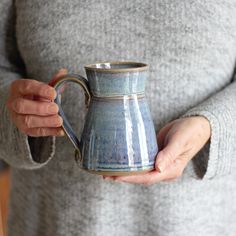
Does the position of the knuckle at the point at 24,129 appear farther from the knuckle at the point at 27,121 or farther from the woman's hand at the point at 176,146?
the woman's hand at the point at 176,146

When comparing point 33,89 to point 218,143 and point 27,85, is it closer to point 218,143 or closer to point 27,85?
point 27,85

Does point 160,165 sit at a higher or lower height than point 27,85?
lower

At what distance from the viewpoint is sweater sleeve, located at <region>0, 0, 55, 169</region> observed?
81 cm

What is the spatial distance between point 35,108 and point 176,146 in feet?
0.66

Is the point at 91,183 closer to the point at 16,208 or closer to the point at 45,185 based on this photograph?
the point at 45,185

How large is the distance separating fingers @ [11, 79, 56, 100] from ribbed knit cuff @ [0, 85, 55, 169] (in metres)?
0.09

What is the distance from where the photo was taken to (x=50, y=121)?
2.21ft

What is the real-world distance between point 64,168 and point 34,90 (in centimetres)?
23

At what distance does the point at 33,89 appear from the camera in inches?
26.7

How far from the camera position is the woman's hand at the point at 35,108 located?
2.16 ft

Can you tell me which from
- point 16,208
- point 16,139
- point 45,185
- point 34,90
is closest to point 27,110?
point 34,90

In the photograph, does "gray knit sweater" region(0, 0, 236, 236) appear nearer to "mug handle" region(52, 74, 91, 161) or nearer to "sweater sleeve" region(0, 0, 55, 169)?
"sweater sleeve" region(0, 0, 55, 169)

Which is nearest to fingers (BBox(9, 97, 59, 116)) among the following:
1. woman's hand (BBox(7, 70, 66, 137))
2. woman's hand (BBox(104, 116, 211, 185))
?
woman's hand (BBox(7, 70, 66, 137))

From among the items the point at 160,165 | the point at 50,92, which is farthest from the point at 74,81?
the point at 160,165
